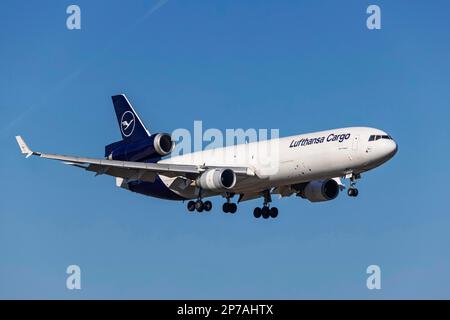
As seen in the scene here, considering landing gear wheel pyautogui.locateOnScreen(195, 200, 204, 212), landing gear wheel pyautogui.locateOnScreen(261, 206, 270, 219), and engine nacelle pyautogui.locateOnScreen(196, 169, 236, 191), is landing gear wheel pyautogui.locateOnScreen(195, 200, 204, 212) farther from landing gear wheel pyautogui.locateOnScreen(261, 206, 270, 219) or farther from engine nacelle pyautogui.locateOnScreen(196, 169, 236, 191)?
landing gear wheel pyautogui.locateOnScreen(261, 206, 270, 219)

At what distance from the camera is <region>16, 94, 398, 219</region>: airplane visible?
206 feet

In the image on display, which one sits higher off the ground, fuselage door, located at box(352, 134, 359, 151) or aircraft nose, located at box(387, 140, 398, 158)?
fuselage door, located at box(352, 134, 359, 151)

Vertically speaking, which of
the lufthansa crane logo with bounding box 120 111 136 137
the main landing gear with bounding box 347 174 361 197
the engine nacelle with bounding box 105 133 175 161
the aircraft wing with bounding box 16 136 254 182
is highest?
the lufthansa crane logo with bounding box 120 111 136 137

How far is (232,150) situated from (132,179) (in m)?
7.04

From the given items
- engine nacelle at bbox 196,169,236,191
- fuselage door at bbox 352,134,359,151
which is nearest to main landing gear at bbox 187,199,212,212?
engine nacelle at bbox 196,169,236,191

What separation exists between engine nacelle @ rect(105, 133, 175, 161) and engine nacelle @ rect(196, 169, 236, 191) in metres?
5.29

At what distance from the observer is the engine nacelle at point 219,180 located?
66562mm

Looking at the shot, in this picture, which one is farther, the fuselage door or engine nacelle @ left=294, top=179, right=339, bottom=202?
engine nacelle @ left=294, top=179, right=339, bottom=202

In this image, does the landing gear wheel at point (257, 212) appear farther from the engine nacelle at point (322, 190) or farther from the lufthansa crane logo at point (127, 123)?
the lufthansa crane logo at point (127, 123)
